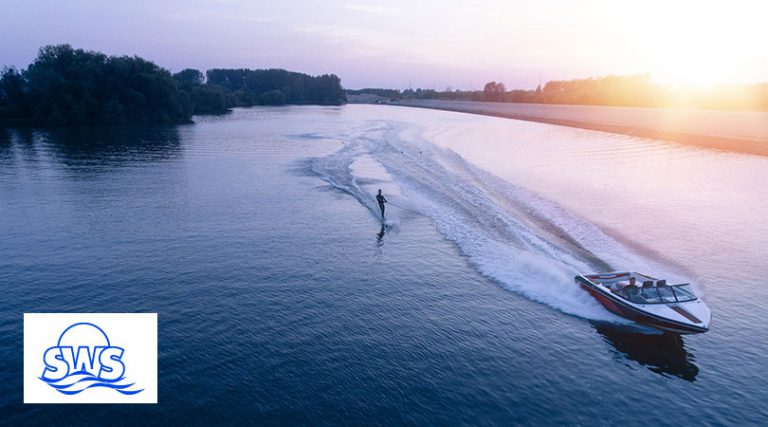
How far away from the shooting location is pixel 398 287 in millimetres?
27781

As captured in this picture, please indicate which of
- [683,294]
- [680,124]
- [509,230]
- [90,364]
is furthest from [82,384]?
[680,124]

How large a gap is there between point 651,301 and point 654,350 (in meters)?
2.62

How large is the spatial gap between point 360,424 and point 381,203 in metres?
25.2

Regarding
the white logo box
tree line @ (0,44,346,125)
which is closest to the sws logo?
the white logo box

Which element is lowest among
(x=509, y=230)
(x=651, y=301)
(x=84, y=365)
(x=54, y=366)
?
(x=54, y=366)

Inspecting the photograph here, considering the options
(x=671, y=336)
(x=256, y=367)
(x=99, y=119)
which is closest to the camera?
(x=256, y=367)

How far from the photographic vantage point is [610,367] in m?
20.5

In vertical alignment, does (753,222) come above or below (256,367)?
above

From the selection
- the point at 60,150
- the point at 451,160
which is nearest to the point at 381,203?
the point at 451,160

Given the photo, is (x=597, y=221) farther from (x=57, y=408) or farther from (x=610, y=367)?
Answer: (x=57, y=408)

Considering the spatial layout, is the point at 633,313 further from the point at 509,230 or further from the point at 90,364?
the point at 90,364

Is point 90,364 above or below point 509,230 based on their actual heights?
below

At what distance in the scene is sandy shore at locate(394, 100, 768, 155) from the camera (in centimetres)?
8956

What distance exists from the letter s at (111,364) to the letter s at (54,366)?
1542 mm
